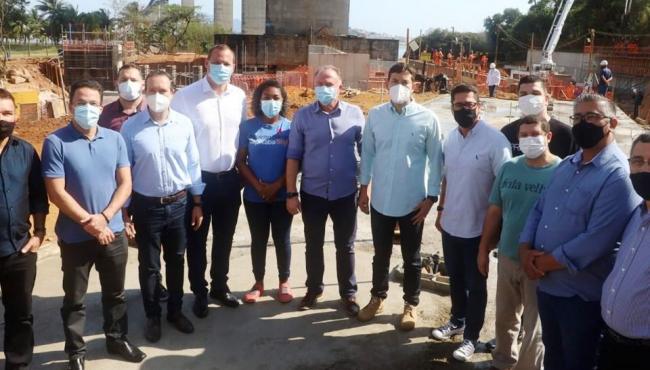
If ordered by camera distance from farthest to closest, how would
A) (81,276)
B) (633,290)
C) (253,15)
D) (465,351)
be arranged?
(253,15)
(465,351)
(81,276)
(633,290)

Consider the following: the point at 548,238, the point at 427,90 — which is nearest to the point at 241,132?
the point at 548,238

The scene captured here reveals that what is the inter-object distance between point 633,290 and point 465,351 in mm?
1669

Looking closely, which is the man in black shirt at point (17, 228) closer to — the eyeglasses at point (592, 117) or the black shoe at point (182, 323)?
the black shoe at point (182, 323)

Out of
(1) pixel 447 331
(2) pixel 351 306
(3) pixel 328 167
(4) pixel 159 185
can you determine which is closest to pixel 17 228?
(4) pixel 159 185

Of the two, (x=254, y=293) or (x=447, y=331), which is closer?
(x=447, y=331)

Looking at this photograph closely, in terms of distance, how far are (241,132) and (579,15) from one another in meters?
51.3

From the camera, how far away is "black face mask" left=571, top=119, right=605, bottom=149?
2916mm

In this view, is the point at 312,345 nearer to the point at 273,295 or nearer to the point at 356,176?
the point at 273,295

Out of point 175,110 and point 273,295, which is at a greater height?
point 175,110

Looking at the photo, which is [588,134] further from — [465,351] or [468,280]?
[465,351]

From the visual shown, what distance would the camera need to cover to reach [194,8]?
6156 centimetres

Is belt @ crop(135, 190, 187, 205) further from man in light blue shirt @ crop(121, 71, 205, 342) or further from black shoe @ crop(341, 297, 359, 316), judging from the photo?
black shoe @ crop(341, 297, 359, 316)

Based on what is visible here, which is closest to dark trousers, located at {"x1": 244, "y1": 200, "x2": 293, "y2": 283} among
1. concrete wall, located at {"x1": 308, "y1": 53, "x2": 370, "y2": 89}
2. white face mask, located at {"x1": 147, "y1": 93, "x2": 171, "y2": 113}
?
white face mask, located at {"x1": 147, "y1": 93, "x2": 171, "y2": 113}

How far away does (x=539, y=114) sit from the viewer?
3.86m
